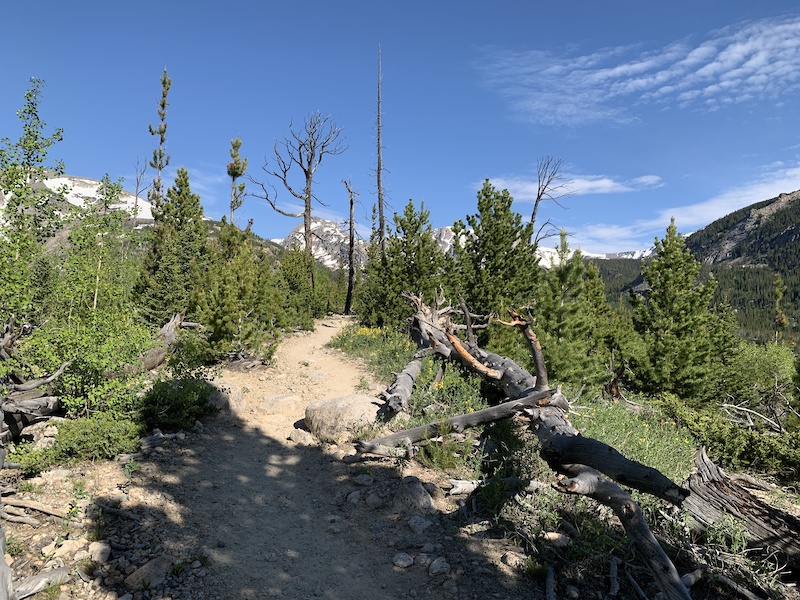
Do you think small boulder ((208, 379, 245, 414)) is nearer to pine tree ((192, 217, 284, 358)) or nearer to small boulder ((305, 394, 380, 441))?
small boulder ((305, 394, 380, 441))

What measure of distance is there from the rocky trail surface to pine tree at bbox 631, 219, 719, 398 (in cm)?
1397

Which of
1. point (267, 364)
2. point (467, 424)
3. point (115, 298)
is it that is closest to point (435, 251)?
point (267, 364)

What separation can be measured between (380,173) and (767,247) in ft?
697

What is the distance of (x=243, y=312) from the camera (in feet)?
47.5

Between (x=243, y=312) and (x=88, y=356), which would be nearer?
(x=88, y=356)

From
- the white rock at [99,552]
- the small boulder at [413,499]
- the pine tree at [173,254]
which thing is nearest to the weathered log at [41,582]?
the white rock at [99,552]

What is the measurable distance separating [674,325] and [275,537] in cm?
1755

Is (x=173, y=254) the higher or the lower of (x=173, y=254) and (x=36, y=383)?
the higher

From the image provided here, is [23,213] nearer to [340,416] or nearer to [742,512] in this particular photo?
[340,416]

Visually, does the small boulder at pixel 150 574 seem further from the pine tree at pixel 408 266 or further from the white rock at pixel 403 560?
the pine tree at pixel 408 266

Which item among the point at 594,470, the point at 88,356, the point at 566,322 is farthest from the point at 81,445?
the point at 566,322

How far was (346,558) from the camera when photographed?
5277mm

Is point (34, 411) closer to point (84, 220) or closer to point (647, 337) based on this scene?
point (84, 220)

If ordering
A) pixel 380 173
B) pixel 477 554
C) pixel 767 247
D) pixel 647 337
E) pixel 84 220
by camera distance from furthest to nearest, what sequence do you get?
pixel 767 247 → pixel 380 173 → pixel 647 337 → pixel 84 220 → pixel 477 554
